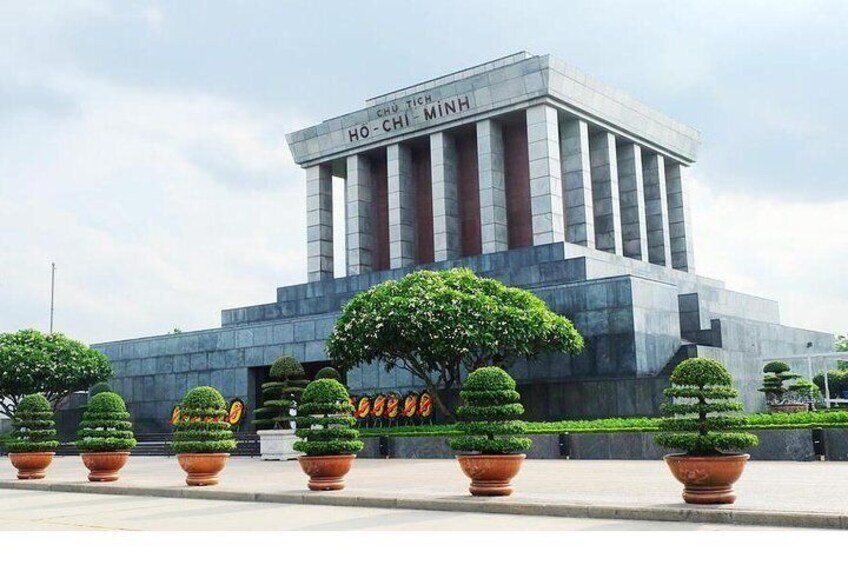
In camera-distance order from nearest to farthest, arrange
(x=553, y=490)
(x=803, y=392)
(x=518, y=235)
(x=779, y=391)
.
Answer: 1. (x=553, y=490)
2. (x=779, y=391)
3. (x=803, y=392)
4. (x=518, y=235)

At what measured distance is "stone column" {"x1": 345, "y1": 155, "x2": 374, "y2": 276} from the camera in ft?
163

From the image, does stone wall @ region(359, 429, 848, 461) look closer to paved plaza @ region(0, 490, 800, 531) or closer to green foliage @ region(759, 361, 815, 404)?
green foliage @ region(759, 361, 815, 404)

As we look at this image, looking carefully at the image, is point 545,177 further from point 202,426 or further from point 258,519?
point 258,519

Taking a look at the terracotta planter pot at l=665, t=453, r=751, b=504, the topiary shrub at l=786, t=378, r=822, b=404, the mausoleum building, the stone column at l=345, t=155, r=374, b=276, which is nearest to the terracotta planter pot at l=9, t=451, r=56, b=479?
the mausoleum building

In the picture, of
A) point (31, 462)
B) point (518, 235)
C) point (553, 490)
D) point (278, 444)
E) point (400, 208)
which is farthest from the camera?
point (400, 208)

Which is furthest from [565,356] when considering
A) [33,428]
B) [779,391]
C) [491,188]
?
[33,428]

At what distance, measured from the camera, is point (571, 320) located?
34.1 meters

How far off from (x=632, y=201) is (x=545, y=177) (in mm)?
9199

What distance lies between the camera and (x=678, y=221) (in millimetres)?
54250

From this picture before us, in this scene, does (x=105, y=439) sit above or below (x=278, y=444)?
above

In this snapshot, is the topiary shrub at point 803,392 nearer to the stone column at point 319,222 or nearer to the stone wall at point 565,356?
the stone wall at point 565,356

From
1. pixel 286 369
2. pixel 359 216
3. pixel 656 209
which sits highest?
pixel 656 209
